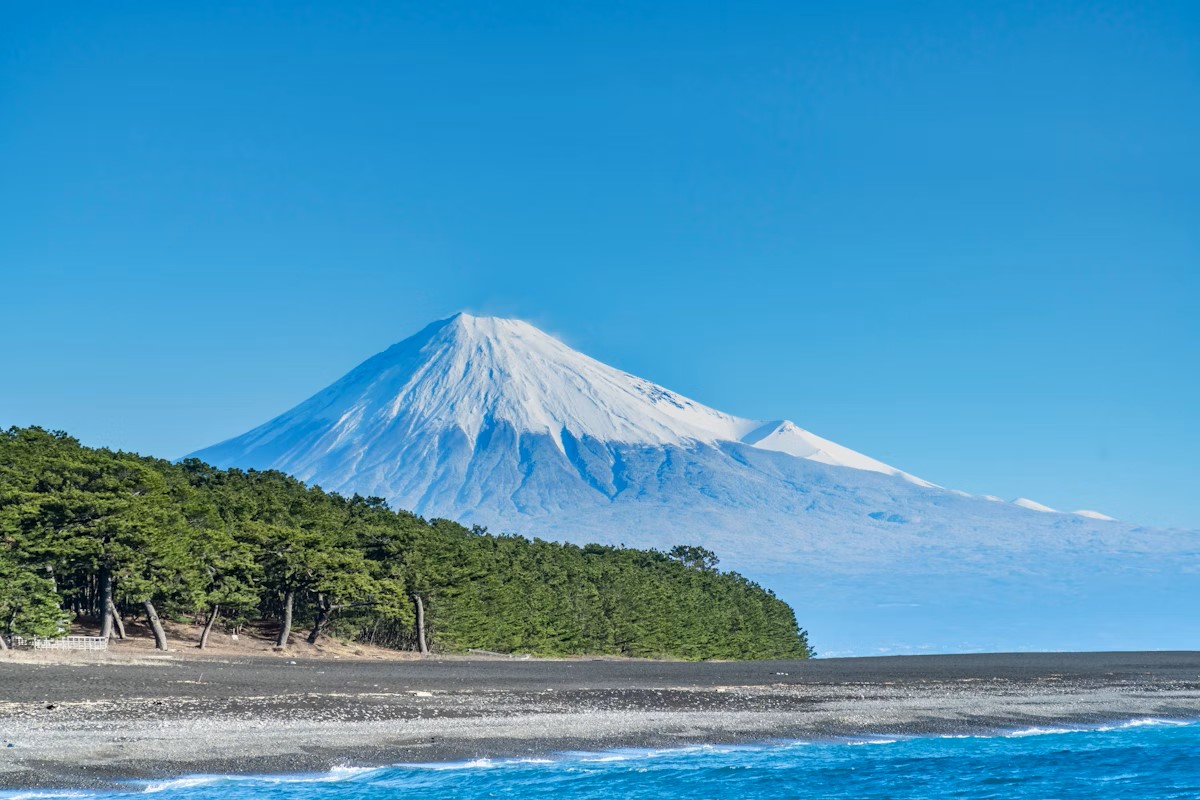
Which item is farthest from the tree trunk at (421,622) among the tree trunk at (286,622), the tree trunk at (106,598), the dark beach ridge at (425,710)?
the tree trunk at (106,598)

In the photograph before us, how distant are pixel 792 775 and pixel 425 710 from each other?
13.0 meters

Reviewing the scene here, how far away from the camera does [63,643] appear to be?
173 ft

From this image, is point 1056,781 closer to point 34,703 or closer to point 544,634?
point 34,703

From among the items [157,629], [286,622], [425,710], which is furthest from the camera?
[286,622]

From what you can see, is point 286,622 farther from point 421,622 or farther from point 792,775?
point 792,775

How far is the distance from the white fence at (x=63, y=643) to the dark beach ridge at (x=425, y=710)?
440 cm

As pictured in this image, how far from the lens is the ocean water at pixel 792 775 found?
25.5 meters

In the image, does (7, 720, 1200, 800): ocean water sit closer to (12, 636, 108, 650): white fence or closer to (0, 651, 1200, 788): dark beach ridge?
(0, 651, 1200, 788): dark beach ridge

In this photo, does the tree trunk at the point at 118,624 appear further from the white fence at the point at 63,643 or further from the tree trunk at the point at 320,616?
the tree trunk at the point at 320,616

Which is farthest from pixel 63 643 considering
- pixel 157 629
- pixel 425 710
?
pixel 425 710

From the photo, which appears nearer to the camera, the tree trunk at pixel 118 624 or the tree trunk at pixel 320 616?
the tree trunk at pixel 118 624

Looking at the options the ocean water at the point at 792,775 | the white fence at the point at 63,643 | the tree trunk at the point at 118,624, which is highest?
the tree trunk at the point at 118,624

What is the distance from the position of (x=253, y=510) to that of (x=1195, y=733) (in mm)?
55901

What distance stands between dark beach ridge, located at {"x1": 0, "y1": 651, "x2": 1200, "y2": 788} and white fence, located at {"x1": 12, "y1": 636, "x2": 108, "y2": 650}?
173 inches
